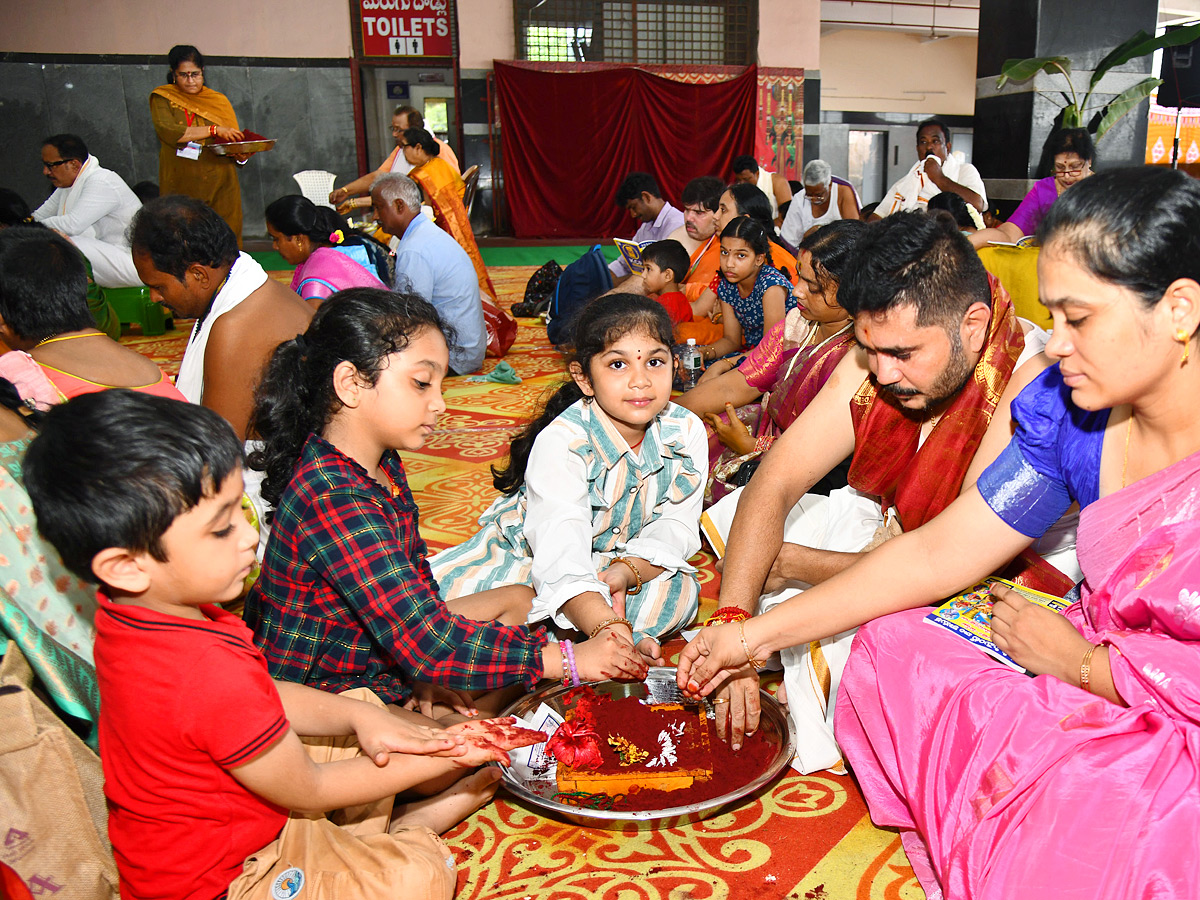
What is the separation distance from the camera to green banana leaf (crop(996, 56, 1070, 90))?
7.19 meters

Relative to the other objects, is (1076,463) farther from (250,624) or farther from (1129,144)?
(1129,144)

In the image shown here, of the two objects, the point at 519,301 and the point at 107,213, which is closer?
the point at 107,213

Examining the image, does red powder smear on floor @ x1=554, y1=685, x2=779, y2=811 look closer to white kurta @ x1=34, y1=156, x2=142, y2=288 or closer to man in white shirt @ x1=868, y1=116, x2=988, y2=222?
white kurta @ x1=34, y1=156, x2=142, y2=288

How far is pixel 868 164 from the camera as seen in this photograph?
17391 mm

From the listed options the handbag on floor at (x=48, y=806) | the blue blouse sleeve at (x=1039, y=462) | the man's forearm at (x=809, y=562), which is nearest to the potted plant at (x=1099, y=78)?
the man's forearm at (x=809, y=562)

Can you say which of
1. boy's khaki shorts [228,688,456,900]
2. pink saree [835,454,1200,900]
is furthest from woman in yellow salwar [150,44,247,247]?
pink saree [835,454,1200,900]

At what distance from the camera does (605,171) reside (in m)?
13.0

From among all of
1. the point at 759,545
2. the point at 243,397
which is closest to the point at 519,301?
the point at 243,397

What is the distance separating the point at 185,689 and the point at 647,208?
19.5ft

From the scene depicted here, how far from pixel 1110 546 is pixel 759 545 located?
0.73m

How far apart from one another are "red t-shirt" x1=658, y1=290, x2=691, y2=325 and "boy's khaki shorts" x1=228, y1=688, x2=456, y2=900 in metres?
3.97

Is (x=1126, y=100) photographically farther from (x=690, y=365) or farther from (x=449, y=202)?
(x=449, y=202)

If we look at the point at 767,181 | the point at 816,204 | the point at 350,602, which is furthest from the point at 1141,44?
the point at 350,602

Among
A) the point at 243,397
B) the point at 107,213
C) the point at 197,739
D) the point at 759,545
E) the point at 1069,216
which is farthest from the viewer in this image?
the point at 107,213
